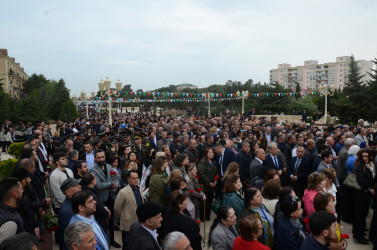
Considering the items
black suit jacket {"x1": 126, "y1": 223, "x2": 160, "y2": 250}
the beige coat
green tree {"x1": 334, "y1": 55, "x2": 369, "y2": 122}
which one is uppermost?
green tree {"x1": 334, "y1": 55, "x2": 369, "y2": 122}

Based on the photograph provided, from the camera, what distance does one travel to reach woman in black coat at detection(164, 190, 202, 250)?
3629 millimetres

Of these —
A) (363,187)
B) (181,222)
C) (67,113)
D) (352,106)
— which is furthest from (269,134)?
(67,113)

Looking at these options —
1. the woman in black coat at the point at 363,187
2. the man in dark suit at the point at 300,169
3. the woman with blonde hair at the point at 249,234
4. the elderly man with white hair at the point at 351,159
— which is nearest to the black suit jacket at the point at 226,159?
the man in dark suit at the point at 300,169

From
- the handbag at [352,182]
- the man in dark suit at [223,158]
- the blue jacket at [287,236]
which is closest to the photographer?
the blue jacket at [287,236]

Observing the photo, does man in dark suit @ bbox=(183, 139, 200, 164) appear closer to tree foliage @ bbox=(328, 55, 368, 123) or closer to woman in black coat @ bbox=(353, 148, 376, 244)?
woman in black coat @ bbox=(353, 148, 376, 244)

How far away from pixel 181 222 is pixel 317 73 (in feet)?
415

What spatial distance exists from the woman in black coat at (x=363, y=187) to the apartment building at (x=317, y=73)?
347 feet

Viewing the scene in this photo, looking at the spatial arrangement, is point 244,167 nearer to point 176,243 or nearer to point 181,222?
point 181,222

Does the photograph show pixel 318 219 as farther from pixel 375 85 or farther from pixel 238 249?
pixel 375 85

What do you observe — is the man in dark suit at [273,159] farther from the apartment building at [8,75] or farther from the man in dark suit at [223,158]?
the apartment building at [8,75]

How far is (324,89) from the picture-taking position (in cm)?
2267

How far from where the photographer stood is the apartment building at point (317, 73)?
110 m

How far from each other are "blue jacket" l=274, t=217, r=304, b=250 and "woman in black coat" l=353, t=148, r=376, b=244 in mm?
2974

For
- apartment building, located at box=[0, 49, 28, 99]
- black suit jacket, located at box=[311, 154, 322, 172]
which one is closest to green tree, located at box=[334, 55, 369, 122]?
black suit jacket, located at box=[311, 154, 322, 172]
